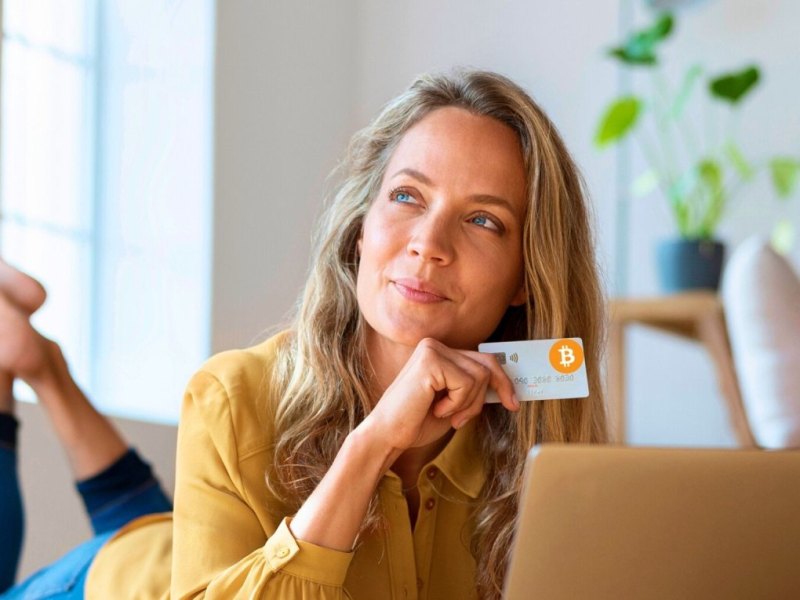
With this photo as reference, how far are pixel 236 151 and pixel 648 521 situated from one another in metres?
2.59

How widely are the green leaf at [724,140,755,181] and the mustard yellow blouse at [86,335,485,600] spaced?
220 centimetres

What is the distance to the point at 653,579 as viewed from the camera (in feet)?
2.76

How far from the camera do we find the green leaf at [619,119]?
3.33 m

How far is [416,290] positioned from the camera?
4.29ft

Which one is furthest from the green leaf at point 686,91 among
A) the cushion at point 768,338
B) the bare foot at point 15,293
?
the bare foot at point 15,293

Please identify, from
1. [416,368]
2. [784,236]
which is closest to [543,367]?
[416,368]

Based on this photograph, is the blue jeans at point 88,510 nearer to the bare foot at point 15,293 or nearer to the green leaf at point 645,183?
the bare foot at point 15,293

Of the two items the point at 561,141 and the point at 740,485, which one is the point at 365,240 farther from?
the point at 740,485

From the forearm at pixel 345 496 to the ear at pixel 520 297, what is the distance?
0.35 m

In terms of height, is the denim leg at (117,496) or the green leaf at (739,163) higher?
the green leaf at (739,163)

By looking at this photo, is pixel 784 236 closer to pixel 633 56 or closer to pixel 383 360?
pixel 633 56

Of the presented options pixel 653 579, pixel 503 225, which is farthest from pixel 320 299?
pixel 653 579

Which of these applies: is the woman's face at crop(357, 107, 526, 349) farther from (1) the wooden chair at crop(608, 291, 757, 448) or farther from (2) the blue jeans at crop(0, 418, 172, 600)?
(1) the wooden chair at crop(608, 291, 757, 448)

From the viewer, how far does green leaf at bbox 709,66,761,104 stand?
3.23 meters
